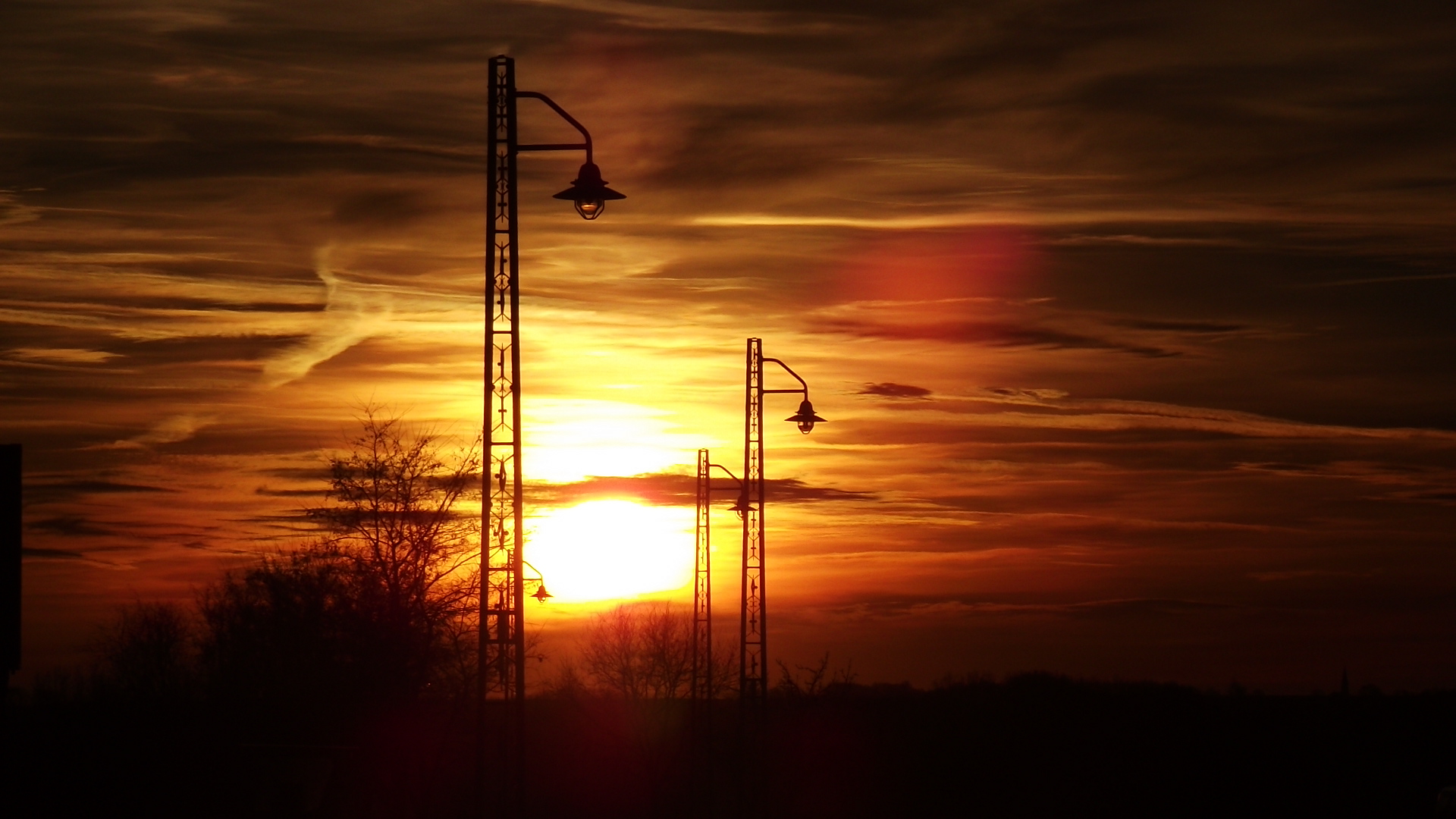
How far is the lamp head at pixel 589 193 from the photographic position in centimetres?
1859

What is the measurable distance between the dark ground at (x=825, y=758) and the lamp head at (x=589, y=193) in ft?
30.4

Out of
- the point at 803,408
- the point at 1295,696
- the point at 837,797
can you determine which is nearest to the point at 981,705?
the point at 837,797

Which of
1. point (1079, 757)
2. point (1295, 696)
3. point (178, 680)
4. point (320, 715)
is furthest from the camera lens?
point (1295, 696)

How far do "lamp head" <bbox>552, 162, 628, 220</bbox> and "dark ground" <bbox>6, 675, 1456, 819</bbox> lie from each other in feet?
30.4

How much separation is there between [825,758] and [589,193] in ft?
251

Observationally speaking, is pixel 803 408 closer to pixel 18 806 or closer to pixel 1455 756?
pixel 18 806

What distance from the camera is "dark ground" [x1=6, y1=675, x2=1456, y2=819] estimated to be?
35969mm

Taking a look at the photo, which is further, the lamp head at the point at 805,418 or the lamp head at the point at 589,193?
the lamp head at the point at 805,418

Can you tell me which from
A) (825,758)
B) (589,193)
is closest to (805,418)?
(589,193)

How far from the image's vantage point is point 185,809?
36031 millimetres

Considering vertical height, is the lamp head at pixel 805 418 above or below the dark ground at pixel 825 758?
above

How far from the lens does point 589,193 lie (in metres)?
18.6

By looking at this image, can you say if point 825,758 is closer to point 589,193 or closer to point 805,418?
point 805,418

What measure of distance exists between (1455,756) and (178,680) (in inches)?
2851
